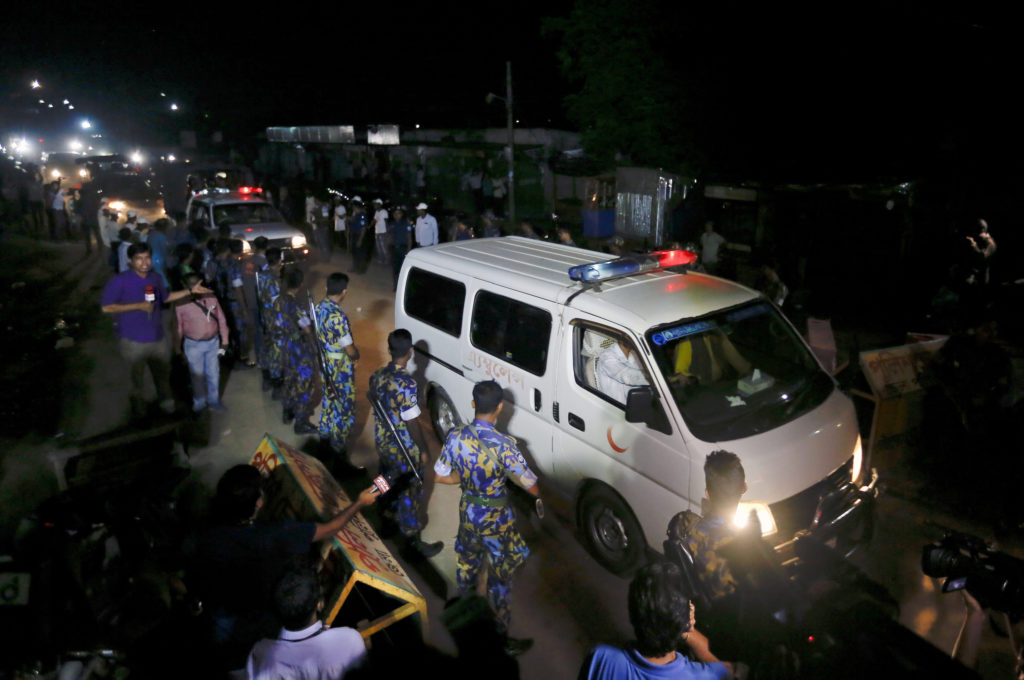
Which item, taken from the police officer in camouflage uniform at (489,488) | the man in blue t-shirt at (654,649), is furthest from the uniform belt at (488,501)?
the man in blue t-shirt at (654,649)

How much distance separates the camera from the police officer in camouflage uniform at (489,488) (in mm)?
3914

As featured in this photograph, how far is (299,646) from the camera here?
2.54m

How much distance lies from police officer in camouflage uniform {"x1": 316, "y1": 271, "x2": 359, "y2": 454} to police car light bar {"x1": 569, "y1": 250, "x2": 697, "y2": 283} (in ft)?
7.99

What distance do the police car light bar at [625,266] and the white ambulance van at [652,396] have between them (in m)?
0.01

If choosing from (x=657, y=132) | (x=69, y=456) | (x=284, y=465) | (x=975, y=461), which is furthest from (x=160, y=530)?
(x=657, y=132)

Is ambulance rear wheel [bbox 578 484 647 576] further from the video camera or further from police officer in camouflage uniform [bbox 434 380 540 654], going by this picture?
the video camera

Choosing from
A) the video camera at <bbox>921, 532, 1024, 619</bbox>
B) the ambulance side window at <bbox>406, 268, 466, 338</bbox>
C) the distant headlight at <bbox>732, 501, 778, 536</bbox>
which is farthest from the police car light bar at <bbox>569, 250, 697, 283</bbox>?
the video camera at <bbox>921, 532, 1024, 619</bbox>

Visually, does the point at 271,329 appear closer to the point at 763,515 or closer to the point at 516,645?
the point at 516,645

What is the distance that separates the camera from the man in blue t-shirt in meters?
2.23

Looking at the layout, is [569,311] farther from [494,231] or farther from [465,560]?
[494,231]

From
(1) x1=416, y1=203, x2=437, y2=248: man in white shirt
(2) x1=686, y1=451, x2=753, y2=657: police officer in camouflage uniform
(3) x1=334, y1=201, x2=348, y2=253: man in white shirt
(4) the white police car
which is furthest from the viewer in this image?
(3) x1=334, y1=201, x2=348, y2=253: man in white shirt

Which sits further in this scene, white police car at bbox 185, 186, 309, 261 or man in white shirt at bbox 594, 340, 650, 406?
white police car at bbox 185, 186, 309, 261

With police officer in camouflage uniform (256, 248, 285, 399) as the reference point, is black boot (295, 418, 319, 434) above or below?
below

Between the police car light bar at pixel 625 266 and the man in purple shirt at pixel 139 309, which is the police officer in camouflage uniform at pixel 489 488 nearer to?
the police car light bar at pixel 625 266
